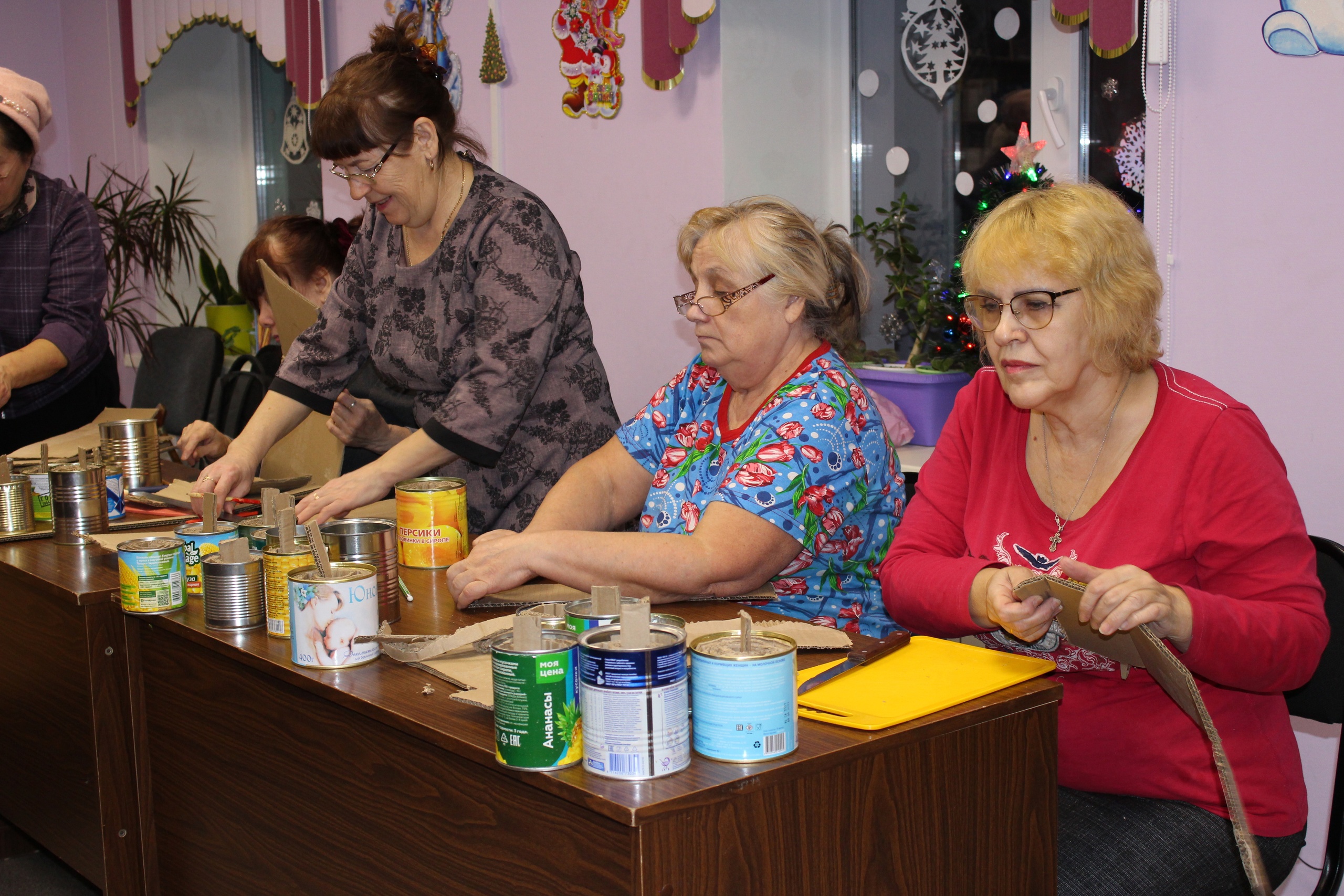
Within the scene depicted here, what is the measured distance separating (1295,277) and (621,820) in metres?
1.70

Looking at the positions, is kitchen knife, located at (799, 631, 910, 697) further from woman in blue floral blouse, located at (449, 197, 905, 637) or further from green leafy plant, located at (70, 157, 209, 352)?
green leafy plant, located at (70, 157, 209, 352)

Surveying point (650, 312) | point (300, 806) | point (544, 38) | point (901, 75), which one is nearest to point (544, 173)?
point (544, 38)

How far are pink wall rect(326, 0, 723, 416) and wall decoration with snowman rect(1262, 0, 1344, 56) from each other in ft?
4.52

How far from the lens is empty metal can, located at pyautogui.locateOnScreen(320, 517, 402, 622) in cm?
153

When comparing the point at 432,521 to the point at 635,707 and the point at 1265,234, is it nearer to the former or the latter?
the point at 635,707

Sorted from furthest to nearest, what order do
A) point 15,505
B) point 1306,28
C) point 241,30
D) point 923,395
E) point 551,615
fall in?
1. point 241,30
2. point 923,395
3. point 15,505
4. point 1306,28
5. point 551,615

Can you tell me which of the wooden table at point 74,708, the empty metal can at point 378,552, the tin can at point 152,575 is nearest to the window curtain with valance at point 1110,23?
the empty metal can at point 378,552

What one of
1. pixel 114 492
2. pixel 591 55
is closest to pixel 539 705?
pixel 114 492

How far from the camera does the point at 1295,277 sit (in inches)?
82.1

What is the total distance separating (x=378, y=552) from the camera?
1.53m

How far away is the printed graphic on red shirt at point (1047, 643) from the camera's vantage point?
1.45 m

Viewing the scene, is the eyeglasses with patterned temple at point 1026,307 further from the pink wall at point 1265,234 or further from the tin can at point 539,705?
the pink wall at point 1265,234

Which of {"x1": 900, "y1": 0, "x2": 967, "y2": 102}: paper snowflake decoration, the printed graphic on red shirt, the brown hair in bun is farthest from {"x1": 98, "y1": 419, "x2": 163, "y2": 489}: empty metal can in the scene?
{"x1": 900, "y1": 0, "x2": 967, "y2": 102}: paper snowflake decoration

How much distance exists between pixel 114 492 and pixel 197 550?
0.65 metres
